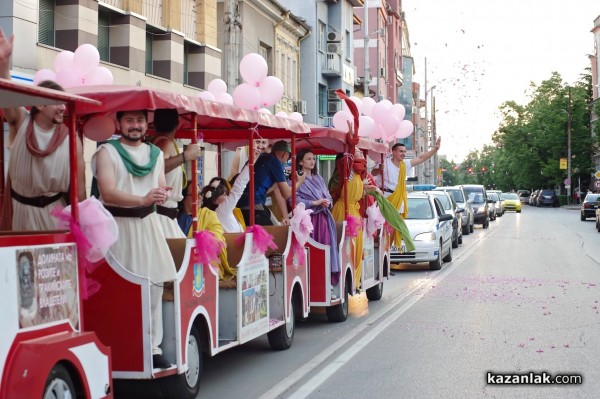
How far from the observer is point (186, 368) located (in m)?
7.84

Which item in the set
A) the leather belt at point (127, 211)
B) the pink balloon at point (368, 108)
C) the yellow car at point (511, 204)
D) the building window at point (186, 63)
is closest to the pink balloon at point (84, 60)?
the leather belt at point (127, 211)

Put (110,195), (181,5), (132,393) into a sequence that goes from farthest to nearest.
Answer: (181,5) → (132,393) → (110,195)

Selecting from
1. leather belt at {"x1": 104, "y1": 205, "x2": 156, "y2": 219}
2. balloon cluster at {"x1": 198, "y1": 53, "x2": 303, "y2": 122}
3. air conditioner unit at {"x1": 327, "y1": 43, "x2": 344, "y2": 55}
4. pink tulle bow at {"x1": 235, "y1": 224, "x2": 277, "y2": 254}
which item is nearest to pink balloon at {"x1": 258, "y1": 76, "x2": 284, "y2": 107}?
balloon cluster at {"x1": 198, "y1": 53, "x2": 303, "y2": 122}

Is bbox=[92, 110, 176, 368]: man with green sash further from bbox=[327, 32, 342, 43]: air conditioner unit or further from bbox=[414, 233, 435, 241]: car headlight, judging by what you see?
bbox=[327, 32, 342, 43]: air conditioner unit

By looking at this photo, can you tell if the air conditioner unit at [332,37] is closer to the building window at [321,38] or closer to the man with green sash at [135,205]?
the building window at [321,38]

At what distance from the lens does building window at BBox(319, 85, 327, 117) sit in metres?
52.6

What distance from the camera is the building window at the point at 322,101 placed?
173 feet

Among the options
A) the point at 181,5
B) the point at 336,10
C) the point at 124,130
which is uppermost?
the point at 336,10

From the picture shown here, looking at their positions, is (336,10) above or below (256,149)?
above

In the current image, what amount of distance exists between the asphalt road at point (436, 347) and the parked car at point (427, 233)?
8.99ft

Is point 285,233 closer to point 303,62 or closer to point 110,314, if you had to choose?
point 110,314

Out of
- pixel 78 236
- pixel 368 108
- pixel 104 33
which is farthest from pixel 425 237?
pixel 78 236

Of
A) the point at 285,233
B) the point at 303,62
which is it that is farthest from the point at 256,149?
the point at 303,62

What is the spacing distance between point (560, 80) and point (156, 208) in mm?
103389
